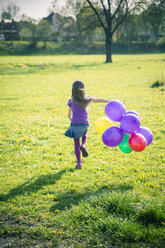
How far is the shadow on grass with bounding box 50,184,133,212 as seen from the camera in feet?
12.2

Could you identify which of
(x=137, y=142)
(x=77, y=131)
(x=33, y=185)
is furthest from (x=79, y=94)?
(x=33, y=185)

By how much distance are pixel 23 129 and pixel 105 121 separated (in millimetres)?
3979

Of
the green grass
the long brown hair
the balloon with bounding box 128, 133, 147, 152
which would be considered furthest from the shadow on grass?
the long brown hair

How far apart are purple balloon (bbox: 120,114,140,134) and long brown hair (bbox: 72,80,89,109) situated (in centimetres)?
95

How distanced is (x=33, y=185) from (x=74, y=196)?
91 centimetres

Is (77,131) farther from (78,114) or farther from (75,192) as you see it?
(75,192)

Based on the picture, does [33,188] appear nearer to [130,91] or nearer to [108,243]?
[108,243]

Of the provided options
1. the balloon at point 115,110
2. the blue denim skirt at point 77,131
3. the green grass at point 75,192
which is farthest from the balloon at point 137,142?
the blue denim skirt at point 77,131

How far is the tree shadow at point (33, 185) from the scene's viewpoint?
409 cm

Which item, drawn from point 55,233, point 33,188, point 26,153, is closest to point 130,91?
point 26,153

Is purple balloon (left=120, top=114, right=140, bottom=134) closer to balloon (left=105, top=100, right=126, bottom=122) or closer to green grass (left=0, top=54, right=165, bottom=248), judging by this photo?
balloon (left=105, top=100, right=126, bottom=122)

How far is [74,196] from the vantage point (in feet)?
12.9

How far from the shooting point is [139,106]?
34.0 ft

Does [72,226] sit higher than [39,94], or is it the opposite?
[39,94]
